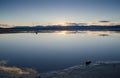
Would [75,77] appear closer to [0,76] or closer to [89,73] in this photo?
[89,73]

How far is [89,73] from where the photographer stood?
11.5 metres

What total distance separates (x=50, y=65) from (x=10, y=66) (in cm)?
290

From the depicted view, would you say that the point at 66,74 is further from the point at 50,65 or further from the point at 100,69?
the point at 50,65

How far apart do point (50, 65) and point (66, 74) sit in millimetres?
3635

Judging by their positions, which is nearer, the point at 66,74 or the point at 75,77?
the point at 75,77

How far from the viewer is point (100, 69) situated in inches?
487

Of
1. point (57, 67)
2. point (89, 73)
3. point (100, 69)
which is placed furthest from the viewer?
point (57, 67)

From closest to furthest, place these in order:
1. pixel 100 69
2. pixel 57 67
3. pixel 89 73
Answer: pixel 89 73, pixel 100 69, pixel 57 67

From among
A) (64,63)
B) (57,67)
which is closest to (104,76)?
(57,67)

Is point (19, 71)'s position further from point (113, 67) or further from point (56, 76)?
point (113, 67)

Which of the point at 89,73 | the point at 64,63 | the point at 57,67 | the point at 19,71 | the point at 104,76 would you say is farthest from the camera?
the point at 64,63

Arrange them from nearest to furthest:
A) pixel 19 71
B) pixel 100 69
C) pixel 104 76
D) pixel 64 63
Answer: pixel 104 76, pixel 100 69, pixel 19 71, pixel 64 63

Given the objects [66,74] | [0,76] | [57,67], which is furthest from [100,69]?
[0,76]

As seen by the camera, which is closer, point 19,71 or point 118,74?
point 118,74
